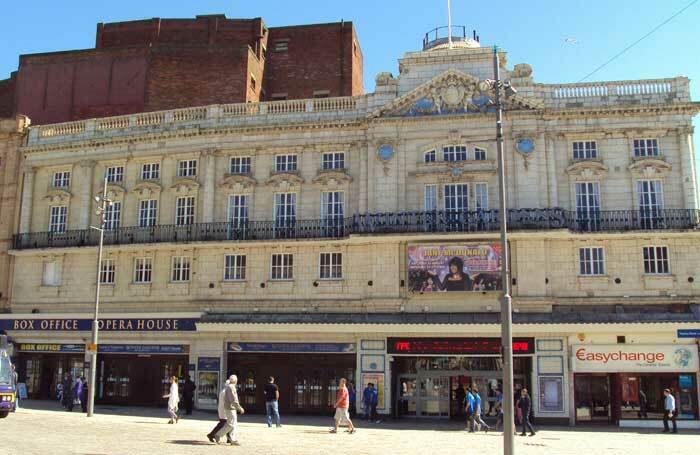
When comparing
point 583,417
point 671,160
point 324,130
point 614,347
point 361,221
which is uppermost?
point 324,130

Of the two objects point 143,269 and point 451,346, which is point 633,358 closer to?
point 451,346

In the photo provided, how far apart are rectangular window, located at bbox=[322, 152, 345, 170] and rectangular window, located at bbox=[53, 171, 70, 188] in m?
12.8

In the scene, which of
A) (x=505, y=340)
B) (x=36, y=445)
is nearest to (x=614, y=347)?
(x=505, y=340)

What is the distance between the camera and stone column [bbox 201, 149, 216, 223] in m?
31.2

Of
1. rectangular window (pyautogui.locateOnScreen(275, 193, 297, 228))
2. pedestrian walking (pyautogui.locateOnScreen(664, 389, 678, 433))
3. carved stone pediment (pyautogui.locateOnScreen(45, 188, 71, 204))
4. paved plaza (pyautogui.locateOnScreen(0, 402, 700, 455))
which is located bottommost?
paved plaza (pyautogui.locateOnScreen(0, 402, 700, 455))

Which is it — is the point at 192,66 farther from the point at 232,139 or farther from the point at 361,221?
the point at 361,221

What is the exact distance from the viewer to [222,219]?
3123cm

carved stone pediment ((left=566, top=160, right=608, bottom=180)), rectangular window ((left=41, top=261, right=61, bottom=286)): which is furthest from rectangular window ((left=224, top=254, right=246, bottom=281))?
carved stone pediment ((left=566, top=160, right=608, bottom=180))

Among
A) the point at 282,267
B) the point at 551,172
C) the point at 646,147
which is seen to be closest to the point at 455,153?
the point at 551,172

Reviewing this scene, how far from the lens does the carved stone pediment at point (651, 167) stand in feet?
91.8

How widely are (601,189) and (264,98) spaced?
21.3 meters

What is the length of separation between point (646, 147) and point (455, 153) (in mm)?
7661

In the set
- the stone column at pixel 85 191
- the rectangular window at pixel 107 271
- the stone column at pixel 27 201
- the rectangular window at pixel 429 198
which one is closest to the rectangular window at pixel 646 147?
the rectangular window at pixel 429 198

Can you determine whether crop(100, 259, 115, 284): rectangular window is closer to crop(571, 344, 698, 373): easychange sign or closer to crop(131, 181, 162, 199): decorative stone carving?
crop(131, 181, 162, 199): decorative stone carving
